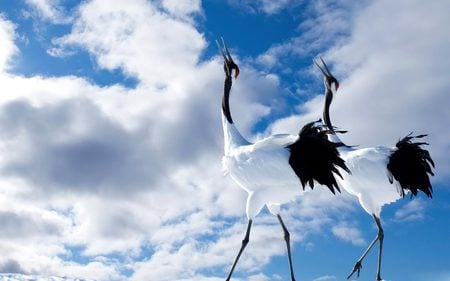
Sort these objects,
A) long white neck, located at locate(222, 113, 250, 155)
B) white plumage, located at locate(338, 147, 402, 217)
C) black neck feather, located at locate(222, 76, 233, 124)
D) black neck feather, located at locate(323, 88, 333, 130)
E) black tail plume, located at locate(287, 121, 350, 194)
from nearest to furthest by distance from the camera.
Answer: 1. black tail plume, located at locate(287, 121, 350, 194)
2. long white neck, located at locate(222, 113, 250, 155)
3. black neck feather, located at locate(222, 76, 233, 124)
4. white plumage, located at locate(338, 147, 402, 217)
5. black neck feather, located at locate(323, 88, 333, 130)

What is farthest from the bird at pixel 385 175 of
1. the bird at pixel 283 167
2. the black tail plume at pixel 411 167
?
the bird at pixel 283 167

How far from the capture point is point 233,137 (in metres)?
14.6

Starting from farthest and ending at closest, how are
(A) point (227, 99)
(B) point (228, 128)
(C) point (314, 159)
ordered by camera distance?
(A) point (227, 99)
(B) point (228, 128)
(C) point (314, 159)

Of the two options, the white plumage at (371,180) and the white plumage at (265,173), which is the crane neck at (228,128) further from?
the white plumage at (371,180)

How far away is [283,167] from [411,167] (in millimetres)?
3491

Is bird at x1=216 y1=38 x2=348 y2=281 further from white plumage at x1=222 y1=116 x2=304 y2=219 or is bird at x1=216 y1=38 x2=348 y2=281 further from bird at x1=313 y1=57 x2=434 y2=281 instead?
bird at x1=313 y1=57 x2=434 y2=281

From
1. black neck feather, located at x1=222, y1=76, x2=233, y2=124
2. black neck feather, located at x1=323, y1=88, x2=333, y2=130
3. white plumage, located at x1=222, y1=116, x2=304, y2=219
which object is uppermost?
black neck feather, located at x1=323, y1=88, x2=333, y2=130

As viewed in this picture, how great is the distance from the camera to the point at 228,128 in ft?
Result: 48.7

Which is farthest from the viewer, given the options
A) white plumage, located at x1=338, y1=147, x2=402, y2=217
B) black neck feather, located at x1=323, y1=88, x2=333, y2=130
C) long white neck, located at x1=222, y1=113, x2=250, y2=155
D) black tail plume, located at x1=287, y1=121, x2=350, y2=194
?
black neck feather, located at x1=323, y1=88, x2=333, y2=130

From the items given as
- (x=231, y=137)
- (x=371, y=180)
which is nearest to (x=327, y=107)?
(x=371, y=180)

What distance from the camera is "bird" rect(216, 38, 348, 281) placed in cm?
1338

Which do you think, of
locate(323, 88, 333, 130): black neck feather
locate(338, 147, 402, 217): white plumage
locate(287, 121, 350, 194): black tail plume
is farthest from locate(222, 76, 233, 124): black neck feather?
locate(323, 88, 333, 130): black neck feather

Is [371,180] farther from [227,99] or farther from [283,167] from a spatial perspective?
[227,99]

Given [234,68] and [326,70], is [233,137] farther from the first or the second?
[326,70]
